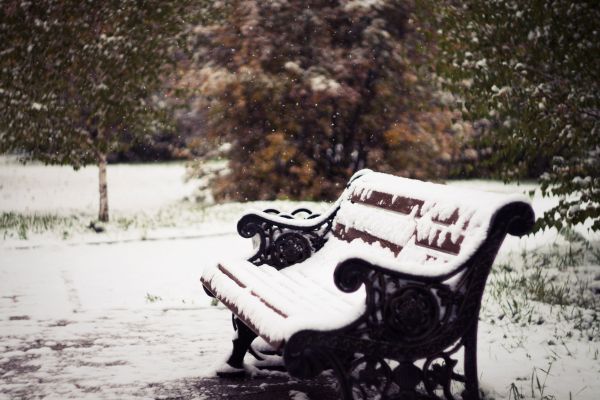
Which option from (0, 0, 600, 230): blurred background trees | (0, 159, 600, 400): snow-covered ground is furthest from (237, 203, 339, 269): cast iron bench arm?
(0, 0, 600, 230): blurred background trees

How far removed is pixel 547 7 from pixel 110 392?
4.84 meters

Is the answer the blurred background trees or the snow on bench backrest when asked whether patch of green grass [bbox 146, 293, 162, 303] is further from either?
the blurred background trees

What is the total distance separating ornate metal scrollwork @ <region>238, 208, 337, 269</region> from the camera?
5.54 meters

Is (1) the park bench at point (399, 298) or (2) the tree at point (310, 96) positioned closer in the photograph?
(1) the park bench at point (399, 298)

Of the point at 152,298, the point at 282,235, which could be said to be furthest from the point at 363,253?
the point at 152,298

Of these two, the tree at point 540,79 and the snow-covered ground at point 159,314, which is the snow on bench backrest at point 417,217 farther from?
the tree at point 540,79

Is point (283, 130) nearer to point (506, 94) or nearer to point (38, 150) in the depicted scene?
point (38, 150)

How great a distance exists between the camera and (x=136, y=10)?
12695mm

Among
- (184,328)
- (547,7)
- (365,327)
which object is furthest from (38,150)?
(365,327)

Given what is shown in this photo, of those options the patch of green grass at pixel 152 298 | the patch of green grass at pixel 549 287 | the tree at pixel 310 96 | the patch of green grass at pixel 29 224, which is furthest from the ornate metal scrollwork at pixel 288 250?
the tree at pixel 310 96

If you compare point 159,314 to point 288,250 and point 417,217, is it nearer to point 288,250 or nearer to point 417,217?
point 288,250

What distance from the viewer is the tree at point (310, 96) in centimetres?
1438

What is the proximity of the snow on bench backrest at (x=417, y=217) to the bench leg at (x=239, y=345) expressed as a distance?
0.94 meters

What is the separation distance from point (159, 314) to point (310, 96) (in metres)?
8.17
